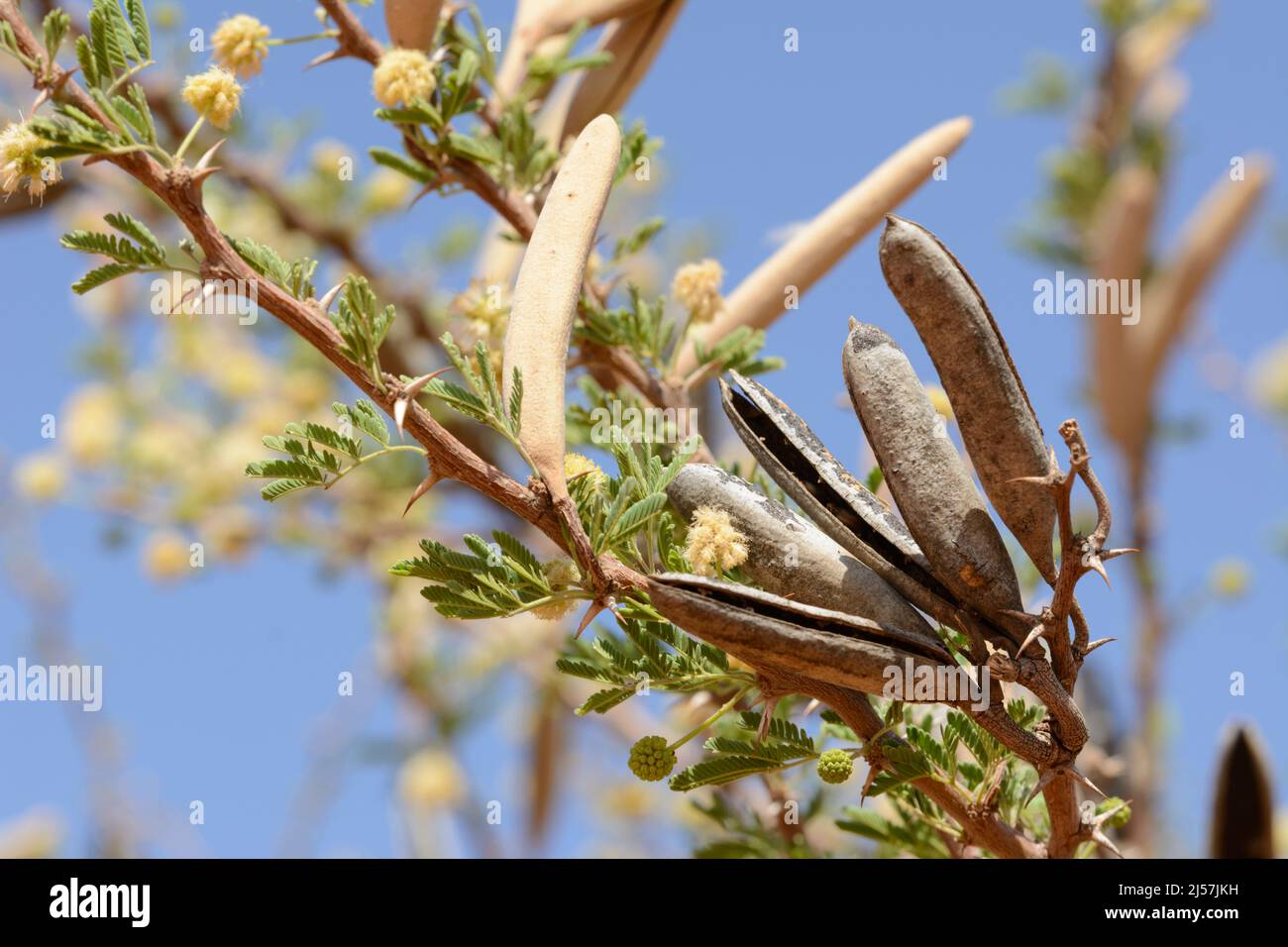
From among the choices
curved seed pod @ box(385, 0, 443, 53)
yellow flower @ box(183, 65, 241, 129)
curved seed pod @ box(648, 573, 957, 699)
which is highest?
curved seed pod @ box(385, 0, 443, 53)

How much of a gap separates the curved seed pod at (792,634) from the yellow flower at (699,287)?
0.99 metres

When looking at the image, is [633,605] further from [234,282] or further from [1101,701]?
[1101,701]

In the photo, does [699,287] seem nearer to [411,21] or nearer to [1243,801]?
[411,21]

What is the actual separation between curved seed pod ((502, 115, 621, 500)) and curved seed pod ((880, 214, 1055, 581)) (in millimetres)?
359

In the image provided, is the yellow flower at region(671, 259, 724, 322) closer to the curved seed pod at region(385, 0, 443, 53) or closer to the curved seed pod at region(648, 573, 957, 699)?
the curved seed pod at region(385, 0, 443, 53)

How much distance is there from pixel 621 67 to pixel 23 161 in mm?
1211

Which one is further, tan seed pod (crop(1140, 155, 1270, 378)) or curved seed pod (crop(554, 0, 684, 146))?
tan seed pod (crop(1140, 155, 1270, 378))

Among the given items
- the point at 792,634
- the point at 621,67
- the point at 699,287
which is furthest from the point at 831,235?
the point at 792,634

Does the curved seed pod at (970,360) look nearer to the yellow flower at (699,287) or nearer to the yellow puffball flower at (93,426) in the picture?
the yellow flower at (699,287)

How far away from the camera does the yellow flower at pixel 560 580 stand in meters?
1.49

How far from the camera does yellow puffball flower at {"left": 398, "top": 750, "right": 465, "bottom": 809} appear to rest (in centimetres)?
470

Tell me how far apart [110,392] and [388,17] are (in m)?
3.43

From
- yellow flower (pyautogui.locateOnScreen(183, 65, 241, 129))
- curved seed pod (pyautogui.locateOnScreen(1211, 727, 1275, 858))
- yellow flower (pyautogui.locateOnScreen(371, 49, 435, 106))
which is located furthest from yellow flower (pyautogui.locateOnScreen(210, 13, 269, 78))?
curved seed pod (pyautogui.locateOnScreen(1211, 727, 1275, 858))
